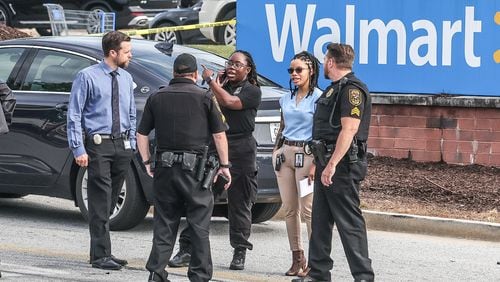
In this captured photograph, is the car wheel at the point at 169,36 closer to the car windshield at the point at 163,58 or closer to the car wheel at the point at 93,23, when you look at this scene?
the car wheel at the point at 93,23

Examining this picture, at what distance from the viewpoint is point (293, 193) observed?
870 centimetres

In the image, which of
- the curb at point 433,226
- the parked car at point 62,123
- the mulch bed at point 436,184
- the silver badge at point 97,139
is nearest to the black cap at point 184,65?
the silver badge at point 97,139

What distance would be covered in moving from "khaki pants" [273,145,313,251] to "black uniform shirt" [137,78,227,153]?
94cm

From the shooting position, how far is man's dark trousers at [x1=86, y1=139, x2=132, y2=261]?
8844mm

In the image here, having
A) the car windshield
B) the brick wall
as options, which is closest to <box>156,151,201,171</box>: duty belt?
the car windshield

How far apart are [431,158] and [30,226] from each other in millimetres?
4603

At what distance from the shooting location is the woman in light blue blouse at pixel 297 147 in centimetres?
856

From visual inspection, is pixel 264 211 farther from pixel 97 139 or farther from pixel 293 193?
pixel 97 139

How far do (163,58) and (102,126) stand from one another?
1.97 metres

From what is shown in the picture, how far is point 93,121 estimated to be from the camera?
29.0ft

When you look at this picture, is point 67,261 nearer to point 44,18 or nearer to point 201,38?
point 201,38

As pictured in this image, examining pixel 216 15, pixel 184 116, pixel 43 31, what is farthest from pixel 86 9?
pixel 184 116

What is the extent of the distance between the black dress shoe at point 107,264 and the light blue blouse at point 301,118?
1588 mm

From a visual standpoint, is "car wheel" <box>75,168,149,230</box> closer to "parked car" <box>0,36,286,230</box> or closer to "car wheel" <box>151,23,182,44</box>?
"parked car" <box>0,36,286,230</box>
